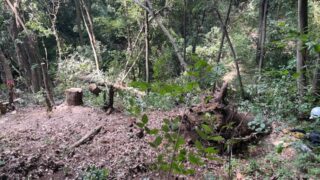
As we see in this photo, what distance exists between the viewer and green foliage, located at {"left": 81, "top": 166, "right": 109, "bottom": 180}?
14.9ft

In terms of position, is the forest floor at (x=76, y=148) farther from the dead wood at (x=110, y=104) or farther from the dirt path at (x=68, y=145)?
the dead wood at (x=110, y=104)

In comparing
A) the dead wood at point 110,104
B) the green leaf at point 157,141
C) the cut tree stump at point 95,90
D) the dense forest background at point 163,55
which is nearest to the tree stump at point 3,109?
the dense forest background at point 163,55

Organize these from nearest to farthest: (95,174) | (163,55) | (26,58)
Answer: (95,174)
(26,58)
(163,55)

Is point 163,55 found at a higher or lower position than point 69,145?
higher

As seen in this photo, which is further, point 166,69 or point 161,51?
point 161,51

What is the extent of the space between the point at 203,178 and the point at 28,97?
8.65m

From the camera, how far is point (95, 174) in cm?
459

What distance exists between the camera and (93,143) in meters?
5.77

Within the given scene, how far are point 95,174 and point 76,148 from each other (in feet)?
3.71

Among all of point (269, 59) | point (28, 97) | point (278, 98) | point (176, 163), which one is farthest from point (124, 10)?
point (176, 163)

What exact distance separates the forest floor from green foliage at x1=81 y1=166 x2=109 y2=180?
10 centimetres

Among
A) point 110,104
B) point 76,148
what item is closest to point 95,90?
point 110,104

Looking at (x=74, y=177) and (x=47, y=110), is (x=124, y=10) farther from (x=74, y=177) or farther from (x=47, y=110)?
(x=74, y=177)

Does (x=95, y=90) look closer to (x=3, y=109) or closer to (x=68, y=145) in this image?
(x=3, y=109)
